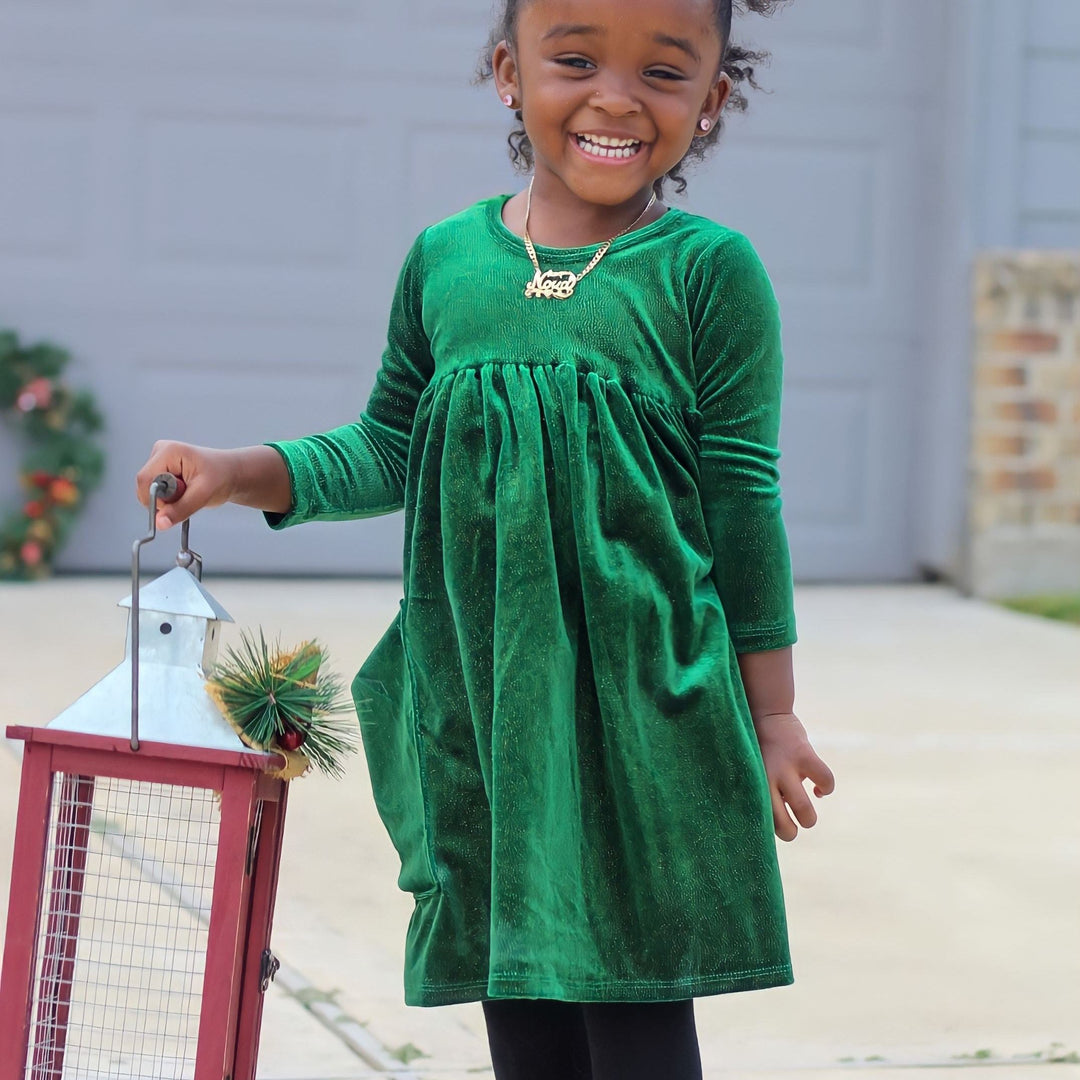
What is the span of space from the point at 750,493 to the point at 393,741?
43 cm

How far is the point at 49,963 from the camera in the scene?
1.51m

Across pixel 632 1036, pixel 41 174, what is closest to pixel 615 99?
pixel 632 1036

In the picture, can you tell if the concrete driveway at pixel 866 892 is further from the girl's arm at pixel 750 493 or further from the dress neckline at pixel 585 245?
the dress neckline at pixel 585 245

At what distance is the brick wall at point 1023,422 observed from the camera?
242 inches

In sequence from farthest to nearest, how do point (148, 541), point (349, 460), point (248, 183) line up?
point (248, 183) < point (349, 460) < point (148, 541)

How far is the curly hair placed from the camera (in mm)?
1592

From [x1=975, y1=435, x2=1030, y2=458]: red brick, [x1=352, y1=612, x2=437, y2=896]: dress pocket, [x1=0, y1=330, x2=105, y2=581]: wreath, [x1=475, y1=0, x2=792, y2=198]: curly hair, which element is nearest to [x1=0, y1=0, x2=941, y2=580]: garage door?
[x1=0, y1=330, x2=105, y2=581]: wreath

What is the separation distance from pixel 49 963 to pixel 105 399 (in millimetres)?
4713

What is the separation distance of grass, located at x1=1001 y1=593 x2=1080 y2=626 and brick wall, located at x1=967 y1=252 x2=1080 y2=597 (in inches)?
2.4

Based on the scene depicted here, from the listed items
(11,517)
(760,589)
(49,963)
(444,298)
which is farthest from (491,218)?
(11,517)

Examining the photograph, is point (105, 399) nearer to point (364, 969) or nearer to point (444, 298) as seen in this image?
point (364, 969)

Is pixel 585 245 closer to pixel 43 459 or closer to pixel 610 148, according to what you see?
pixel 610 148

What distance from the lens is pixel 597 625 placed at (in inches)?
59.0

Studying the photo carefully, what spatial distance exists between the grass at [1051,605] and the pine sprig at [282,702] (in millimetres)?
4859
